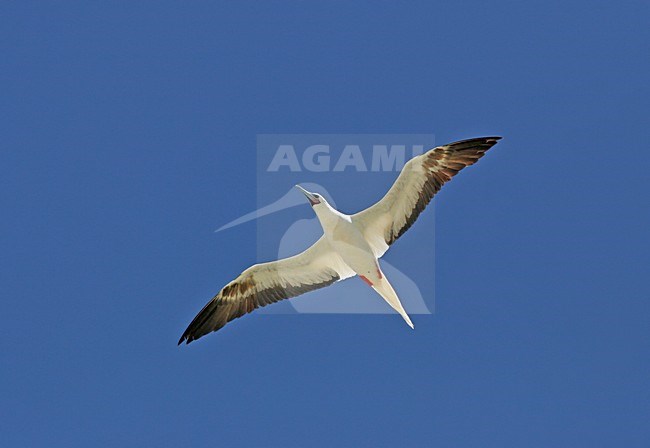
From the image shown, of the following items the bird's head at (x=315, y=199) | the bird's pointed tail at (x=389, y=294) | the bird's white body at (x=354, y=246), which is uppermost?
the bird's head at (x=315, y=199)

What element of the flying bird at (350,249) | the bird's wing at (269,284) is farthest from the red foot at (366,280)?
the bird's wing at (269,284)

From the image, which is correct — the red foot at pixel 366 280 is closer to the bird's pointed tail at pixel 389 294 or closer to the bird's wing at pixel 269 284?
the bird's pointed tail at pixel 389 294

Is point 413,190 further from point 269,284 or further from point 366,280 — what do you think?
point 269,284

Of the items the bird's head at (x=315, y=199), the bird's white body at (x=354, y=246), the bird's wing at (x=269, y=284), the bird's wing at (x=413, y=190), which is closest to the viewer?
the bird's wing at (x=413, y=190)

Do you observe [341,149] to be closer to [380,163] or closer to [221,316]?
[380,163]

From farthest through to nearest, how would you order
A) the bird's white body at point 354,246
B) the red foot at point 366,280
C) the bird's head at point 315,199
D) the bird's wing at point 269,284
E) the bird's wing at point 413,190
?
the bird's wing at point 269,284 < the red foot at point 366,280 < the bird's head at point 315,199 < the bird's white body at point 354,246 < the bird's wing at point 413,190

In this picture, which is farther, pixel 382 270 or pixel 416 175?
pixel 382 270

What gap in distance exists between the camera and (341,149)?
26.9 meters

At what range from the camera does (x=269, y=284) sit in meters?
26.6

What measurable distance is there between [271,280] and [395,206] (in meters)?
3.39

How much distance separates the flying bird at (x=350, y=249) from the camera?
2448 cm

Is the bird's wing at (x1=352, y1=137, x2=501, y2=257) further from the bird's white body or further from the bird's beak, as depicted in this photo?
the bird's beak

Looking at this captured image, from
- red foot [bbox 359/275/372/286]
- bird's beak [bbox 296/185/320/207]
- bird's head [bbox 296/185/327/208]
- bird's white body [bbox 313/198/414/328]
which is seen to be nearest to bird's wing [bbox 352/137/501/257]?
bird's white body [bbox 313/198/414/328]

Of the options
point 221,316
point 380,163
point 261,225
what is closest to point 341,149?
point 380,163
